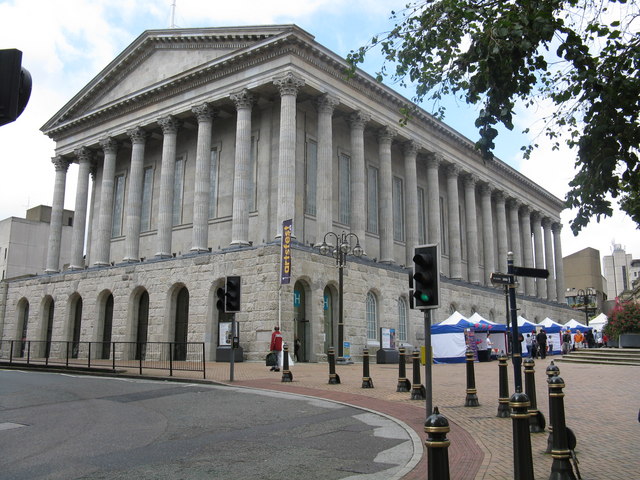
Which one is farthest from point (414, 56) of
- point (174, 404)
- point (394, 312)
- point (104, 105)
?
point (104, 105)

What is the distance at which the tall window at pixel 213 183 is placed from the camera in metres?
38.7

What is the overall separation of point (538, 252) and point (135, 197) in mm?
45062

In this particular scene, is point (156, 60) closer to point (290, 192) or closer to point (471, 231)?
point (290, 192)

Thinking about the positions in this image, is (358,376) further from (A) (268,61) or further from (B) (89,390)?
(A) (268,61)

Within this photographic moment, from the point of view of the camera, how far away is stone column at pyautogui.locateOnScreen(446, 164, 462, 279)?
155 ft

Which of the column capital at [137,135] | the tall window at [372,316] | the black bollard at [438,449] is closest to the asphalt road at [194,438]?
the black bollard at [438,449]

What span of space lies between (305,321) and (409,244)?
548 inches

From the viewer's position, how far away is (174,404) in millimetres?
13828

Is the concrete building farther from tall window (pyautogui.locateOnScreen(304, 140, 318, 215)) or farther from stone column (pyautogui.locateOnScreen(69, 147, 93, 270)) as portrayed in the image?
tall window (pyautogui.locateOnScreen(304, 140, 318, 215))

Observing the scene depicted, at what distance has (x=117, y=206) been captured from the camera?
46.0 meters

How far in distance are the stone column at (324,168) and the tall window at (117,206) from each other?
19.0 m

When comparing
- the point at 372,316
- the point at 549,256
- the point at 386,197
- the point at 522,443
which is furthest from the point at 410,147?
the point at 522,443

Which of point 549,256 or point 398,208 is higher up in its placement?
point 398,208

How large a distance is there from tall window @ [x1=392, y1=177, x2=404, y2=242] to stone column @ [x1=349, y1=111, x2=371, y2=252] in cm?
856
